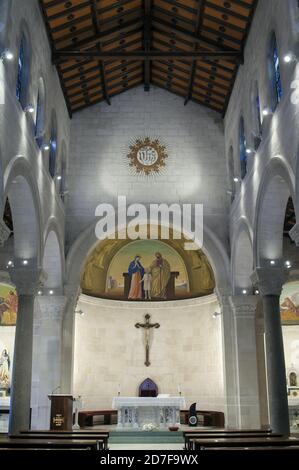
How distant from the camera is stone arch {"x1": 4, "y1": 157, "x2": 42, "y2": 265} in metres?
14.6

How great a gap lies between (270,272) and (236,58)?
24.4 ft

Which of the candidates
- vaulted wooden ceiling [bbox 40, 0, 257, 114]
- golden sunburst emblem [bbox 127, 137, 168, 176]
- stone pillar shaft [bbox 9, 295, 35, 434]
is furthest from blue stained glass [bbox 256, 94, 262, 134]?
stone pillar shaft [bbox 9, 295, 35, 434]

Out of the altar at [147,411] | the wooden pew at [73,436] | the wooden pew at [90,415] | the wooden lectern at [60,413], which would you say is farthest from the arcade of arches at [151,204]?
the wooden pew at [73,436]

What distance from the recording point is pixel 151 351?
25.3 meters

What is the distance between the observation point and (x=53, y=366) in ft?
63.6

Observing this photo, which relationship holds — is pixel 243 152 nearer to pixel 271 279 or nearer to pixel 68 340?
pixel 271 279

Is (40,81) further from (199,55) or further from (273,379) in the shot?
(273,379)

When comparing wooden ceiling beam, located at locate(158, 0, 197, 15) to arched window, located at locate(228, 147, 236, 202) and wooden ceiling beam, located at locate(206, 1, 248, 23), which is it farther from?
arched window, located at locate(228, 147, 236, 202)

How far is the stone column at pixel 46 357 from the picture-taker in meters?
19.0

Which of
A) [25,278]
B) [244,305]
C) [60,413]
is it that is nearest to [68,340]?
[60,413]

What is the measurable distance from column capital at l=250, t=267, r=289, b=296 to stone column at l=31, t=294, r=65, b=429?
791 centimetres

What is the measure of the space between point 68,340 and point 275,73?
11786 mm
